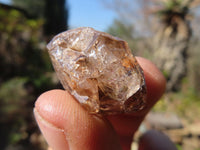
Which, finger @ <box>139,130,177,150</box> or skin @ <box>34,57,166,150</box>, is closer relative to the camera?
skin @ <box>34,57,166,150</box>

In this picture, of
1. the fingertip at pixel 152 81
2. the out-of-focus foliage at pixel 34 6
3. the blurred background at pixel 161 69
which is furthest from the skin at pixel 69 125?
the out-of-focus foliage at pixel 34 6

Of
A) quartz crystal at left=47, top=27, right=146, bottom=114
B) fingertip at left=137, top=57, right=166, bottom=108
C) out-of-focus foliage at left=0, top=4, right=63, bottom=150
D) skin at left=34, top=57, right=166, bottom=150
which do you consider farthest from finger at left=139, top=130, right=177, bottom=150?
out-of-focus foliage at left=0, top=4, right=63, bottom=150

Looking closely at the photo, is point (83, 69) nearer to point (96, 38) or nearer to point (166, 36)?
point (96, 38)

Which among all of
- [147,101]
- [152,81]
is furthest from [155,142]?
[152,81]

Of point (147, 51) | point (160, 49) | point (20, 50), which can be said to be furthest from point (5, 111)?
point (147, 51)

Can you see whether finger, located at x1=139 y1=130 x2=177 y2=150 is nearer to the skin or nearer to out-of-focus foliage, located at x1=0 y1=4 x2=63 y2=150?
the skin

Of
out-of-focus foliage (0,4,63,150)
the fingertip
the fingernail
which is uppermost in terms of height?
the fingertip
